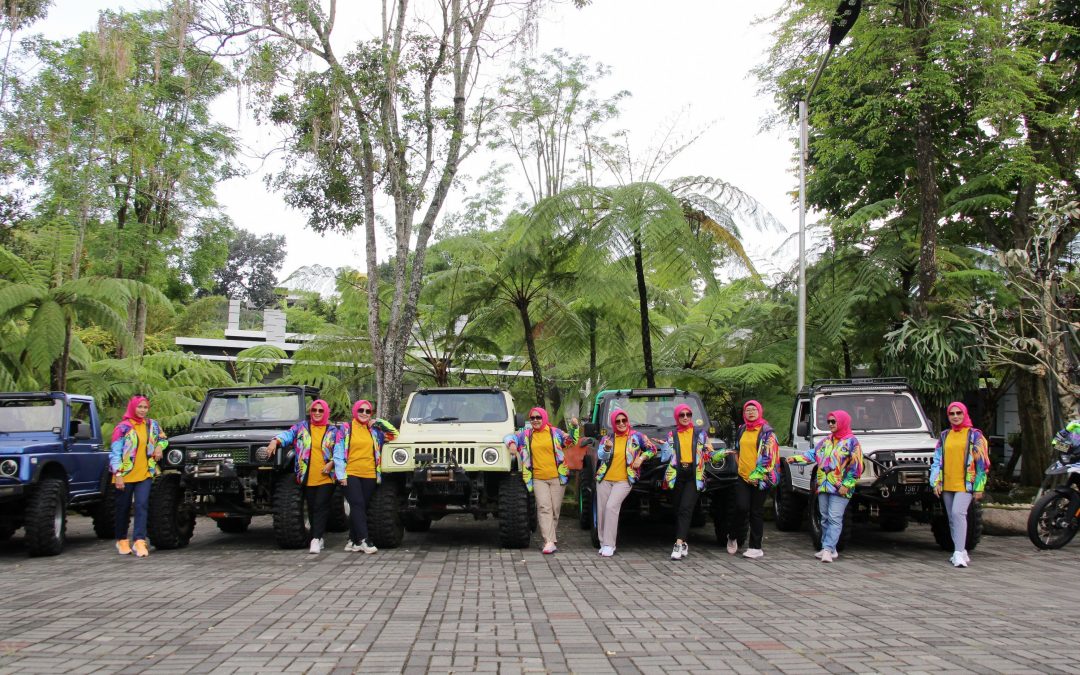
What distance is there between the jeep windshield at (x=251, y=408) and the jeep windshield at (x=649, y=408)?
14.1 ft

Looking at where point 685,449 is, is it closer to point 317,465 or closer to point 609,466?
point 609,466

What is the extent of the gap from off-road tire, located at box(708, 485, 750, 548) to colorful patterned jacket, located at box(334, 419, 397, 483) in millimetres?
4159

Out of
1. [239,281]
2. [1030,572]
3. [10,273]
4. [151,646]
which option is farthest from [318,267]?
[239,281]

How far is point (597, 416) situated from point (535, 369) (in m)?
3.93

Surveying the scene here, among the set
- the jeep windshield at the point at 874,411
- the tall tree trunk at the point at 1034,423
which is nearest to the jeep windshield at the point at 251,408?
the jeep windshield at the point at 874,411

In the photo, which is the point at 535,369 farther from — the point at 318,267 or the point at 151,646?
the point at 151,646

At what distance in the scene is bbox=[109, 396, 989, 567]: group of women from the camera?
30.9 feet

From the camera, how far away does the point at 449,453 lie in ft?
33.3

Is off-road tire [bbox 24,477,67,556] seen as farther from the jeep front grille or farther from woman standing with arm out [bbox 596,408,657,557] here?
woman standing with arm out [bbox 596,408,657,557]

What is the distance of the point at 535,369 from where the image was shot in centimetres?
1568

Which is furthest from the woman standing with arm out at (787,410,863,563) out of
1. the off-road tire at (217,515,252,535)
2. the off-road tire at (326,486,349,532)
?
the off-road tire at (217,515,252,535)

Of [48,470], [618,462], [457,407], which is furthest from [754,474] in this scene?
[48,470]

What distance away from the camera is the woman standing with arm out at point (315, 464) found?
991 cm

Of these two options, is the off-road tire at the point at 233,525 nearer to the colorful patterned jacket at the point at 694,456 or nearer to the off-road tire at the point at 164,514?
the off-road tire at the point at 164,514
